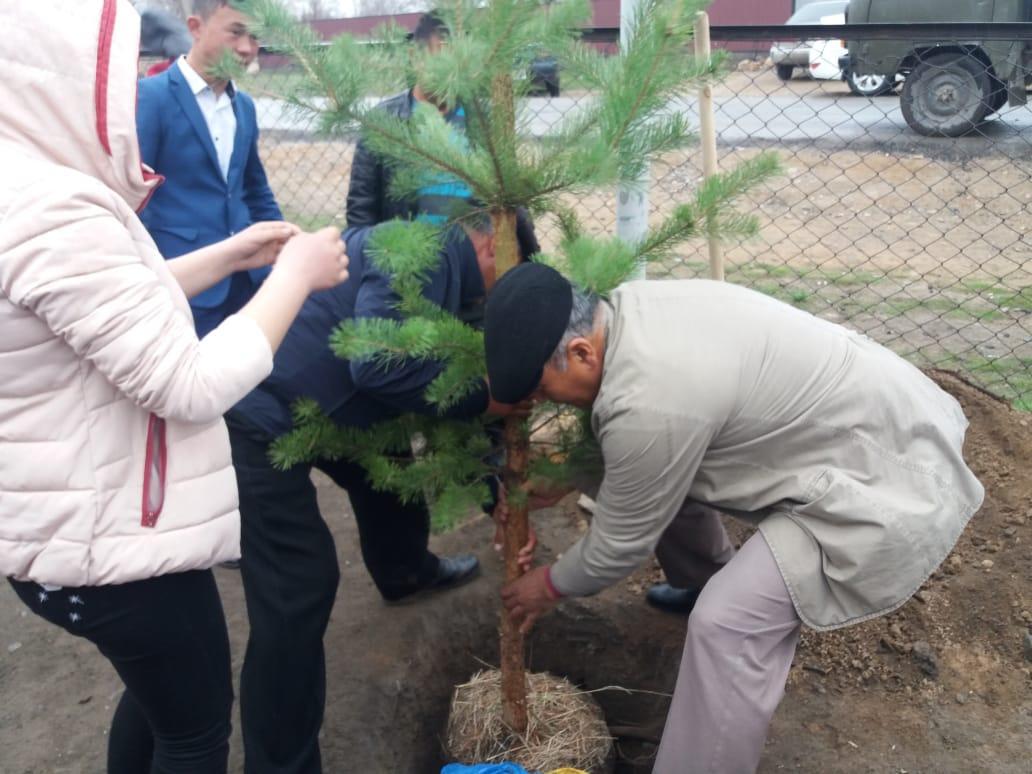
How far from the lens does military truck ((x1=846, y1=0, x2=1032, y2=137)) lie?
491 centimetres

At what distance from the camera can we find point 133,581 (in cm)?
165

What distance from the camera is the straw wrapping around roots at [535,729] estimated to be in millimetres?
2621

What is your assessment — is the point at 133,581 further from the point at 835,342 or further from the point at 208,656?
the point at 835,342

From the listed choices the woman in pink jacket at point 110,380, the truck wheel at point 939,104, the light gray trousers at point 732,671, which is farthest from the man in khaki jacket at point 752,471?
the truck wheel at point 939,104

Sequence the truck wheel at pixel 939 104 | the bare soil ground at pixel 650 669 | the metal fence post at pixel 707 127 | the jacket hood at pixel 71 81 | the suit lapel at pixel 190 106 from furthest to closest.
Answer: the truck wheel at pixel 939 104 → the suit lapel at pixel 190 106 → the metal fence post at pixel 707 127 → the bare soil ground at pixel 650 669 → the jacket hood at pixel 71 81

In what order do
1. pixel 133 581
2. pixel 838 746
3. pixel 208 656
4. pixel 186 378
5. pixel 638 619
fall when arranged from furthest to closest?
pixel 638 619, pixel 838 746, pixel 208 656, pixel 133 581, pixel 186 378

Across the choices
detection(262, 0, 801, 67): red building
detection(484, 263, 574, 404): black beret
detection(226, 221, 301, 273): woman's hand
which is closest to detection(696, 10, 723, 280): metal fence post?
detection(262, 0, 801, 67): red building

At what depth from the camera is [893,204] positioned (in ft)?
27.1

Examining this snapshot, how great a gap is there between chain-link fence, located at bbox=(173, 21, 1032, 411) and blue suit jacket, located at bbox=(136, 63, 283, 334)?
0.31 m

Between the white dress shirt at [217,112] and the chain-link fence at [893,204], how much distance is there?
0.17 metres

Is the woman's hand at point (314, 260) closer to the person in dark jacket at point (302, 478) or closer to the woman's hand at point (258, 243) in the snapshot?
the woman's hand at point (258, 243)

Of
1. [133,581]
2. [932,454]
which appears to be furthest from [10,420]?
[932,454]

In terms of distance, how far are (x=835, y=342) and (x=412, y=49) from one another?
44.6 inches

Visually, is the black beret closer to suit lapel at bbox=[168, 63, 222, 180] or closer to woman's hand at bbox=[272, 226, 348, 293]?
woman's hand at bbox=[272, 226, 348, 293]
